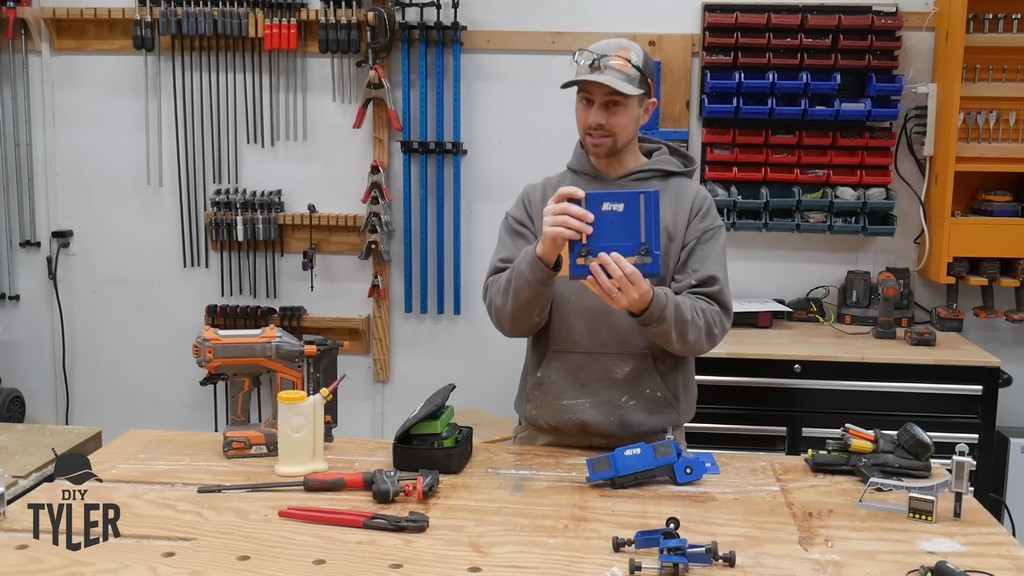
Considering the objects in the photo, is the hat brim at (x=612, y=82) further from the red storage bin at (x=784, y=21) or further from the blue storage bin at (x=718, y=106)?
the red storage bin at (x=784, y=21)

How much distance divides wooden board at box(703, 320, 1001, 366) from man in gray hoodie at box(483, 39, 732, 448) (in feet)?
4.05

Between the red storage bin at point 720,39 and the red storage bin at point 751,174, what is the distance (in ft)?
1.66

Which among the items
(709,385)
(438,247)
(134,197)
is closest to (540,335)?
(709,385)

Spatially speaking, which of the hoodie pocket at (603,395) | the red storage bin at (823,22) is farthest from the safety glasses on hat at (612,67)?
the red storage bin at (823,22)

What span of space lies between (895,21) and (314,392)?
2795 mm

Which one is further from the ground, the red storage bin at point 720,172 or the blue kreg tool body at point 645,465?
the red storage bin at point 720,172

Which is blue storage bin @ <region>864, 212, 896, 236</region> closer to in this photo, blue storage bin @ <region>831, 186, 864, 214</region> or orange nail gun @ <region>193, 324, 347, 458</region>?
blue storage bin @ <region>831, 186, 864, 214</region>

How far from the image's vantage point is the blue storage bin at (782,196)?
3.81 m

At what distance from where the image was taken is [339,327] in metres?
4.09

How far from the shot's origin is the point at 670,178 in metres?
2.26

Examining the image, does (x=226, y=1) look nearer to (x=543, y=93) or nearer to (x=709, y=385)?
(x=543, y=93)

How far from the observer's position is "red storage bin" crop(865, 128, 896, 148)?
377cm

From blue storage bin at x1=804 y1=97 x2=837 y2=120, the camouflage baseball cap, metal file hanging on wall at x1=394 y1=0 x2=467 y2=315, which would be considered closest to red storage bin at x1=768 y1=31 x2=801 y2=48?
blue storage bin at x1=804 y1=97 x2=837 y2=120

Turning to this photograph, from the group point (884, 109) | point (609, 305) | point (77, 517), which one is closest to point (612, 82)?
point (609, 305)
